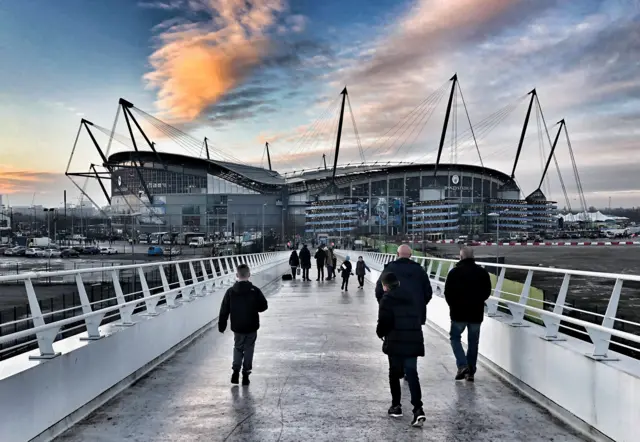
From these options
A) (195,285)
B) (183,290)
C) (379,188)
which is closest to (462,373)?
(183,290)

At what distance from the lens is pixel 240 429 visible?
618cm

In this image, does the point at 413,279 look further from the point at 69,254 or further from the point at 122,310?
the point at 69,254

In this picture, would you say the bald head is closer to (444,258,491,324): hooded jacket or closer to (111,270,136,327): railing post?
(444,258,491,324): hooded jacket

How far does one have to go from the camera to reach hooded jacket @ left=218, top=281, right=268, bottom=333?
821 centimetres

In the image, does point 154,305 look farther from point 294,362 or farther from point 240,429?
point 240,429

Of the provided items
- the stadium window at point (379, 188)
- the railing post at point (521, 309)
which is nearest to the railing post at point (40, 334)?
the railing post at point (521, 309)

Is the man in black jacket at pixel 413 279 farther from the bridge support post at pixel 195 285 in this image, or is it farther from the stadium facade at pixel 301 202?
the stadium facade at pixel 301 202

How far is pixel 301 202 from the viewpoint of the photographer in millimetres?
165750

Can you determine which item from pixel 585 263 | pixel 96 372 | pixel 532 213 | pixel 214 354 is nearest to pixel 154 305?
pixel 214 354

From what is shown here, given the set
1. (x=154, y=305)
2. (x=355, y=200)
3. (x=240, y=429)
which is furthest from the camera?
(x=355, y=200)

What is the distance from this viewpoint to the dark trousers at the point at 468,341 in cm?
820

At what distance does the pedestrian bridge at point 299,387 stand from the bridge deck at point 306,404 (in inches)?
0.9

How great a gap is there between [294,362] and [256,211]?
474ft

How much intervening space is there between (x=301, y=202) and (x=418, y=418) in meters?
160
